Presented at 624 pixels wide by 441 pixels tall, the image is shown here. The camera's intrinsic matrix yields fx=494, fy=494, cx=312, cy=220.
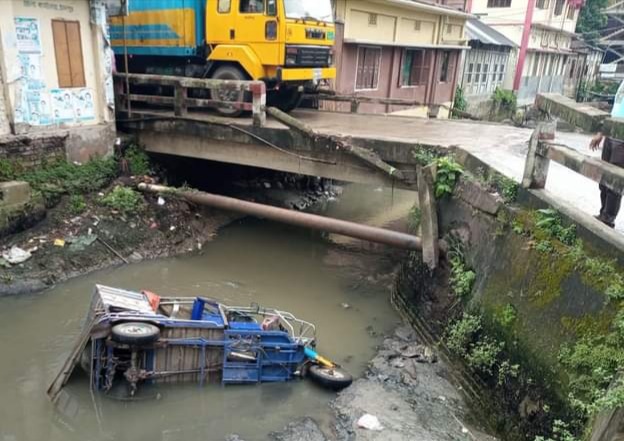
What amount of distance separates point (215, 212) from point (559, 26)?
32.4 m

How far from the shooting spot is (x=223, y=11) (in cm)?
1153

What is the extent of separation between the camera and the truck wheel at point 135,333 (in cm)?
580

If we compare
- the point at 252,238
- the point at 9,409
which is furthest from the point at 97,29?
the point at 9,409

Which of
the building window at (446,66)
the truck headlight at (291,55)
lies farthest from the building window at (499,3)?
the truck headlight at (291,55)

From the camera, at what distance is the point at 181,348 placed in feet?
20.9

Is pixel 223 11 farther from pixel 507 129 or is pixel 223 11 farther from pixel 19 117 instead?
pixel 507 129

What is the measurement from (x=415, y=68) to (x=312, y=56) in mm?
11371

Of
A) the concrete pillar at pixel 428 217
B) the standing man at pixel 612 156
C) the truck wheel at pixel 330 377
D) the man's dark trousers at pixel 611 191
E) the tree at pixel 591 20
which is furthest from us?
the tree at pixel 591 20

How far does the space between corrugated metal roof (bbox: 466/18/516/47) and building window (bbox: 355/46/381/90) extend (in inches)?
369

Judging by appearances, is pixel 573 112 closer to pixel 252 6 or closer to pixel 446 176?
pixel 446 176

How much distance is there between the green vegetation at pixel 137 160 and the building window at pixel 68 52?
190 cm

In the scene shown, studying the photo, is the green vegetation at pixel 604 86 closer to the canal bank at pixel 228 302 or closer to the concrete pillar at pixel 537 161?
the canal bank at pixel 228 302

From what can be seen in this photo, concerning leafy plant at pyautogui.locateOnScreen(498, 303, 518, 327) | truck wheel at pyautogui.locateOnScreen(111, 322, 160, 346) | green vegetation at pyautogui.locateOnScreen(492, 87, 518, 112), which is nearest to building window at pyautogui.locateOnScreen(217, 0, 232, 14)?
truck wheel at pyautogui.locateOnScreen(111, 322, 160, 346)

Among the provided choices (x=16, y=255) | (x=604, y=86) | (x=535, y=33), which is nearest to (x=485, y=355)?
(x=16, y=255)
